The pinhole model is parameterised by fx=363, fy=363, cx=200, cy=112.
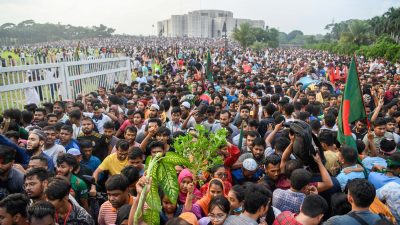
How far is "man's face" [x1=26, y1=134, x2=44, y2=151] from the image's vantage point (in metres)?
4.30

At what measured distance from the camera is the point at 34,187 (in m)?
3.23

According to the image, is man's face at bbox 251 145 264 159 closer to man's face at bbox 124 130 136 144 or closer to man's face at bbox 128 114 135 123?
man's face at bbox 124 130 136 144

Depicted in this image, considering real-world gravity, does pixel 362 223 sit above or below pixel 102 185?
above

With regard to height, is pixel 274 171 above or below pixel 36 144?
below

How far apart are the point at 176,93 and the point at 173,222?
6.97 metres

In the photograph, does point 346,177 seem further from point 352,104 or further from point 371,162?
point 352,104

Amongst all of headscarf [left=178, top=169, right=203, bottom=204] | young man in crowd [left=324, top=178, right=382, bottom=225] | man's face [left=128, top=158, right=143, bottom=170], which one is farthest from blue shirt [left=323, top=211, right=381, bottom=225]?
man's face [left=128, top=158, right=143, bottom=170]

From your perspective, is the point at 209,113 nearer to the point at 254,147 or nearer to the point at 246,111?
the point at 246,111

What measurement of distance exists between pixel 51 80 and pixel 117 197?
6000 millimetres

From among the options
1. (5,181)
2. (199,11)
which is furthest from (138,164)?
(199,11)

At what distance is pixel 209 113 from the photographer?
6.23m

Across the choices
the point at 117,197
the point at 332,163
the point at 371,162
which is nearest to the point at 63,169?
the point at 117,197

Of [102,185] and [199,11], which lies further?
[199,11]

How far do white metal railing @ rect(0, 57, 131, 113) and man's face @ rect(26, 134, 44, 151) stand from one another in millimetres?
3186
